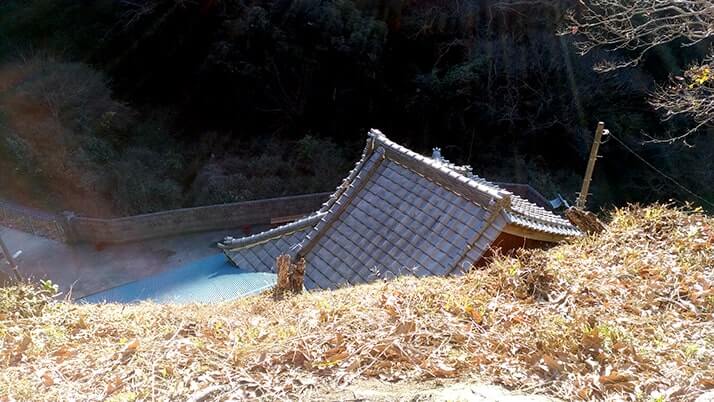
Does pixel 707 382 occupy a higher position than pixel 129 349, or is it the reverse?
pixel 707 382

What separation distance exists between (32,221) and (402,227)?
40.3 ft

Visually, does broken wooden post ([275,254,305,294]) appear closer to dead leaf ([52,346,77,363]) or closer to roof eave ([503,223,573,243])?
dead leaf ([52,346,77,363])

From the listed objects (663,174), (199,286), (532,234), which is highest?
(663,174)

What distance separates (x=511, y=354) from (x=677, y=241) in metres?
2.47

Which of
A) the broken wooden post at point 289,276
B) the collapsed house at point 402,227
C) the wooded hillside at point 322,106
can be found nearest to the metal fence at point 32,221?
the wooded hillside at point 322,106

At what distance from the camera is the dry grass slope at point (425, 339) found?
112 inches

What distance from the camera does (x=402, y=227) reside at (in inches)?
295

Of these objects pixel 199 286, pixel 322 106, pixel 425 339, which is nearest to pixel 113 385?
pixel 425 339

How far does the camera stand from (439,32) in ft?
57.2

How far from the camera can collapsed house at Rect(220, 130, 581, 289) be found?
6.79 m

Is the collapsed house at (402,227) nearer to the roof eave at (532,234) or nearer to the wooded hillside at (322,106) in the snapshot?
the roof eave at (532,234)

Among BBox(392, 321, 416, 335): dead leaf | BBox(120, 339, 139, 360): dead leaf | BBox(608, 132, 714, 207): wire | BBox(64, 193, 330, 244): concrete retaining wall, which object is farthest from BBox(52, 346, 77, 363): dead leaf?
BBox(608, 132, 714, 207): wire

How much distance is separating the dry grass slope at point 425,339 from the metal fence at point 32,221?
1136cm

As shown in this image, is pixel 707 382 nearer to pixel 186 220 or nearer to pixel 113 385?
pixel 113 385
